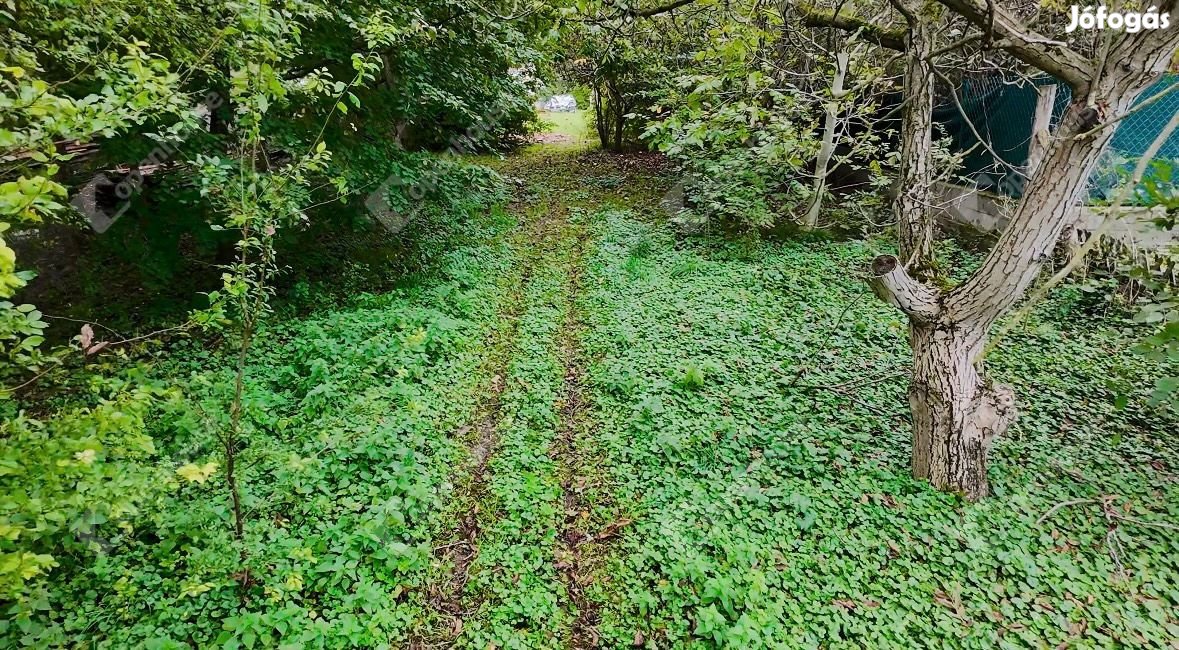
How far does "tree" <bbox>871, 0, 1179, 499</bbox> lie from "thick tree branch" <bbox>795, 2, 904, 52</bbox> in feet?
1.64

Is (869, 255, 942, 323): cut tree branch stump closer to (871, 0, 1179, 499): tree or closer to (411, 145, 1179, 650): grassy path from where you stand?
(871, 0, 1179, 499): tree

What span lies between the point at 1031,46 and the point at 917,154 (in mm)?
974

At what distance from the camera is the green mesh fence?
6.25 meters

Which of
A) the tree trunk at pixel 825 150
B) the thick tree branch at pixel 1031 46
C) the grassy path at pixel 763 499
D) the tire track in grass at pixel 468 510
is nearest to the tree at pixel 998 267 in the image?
the thick tree branch at pixel 1031 46

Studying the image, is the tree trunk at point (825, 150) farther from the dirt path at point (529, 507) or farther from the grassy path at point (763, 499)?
the dirt path at point (529, 507)

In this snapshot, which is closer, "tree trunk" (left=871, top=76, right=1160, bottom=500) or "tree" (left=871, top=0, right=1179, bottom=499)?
"tree" (left=871, top=0, right=1179, bottom=499)

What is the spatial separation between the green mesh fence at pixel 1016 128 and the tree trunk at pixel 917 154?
2.44 meters

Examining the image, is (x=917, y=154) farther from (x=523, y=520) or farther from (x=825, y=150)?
(x=825, y=150)

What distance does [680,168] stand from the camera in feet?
35.4

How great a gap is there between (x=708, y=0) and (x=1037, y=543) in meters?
4.59

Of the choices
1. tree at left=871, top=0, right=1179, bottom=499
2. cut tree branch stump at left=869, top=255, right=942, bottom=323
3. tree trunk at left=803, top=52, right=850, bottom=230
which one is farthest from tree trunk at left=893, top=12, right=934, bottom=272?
tree trunk at left=803, top=52, right=850, bottom=230

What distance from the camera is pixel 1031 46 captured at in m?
3.30

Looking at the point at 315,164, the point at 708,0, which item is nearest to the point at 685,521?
the point at 315,164

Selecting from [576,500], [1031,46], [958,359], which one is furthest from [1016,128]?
[576,500]
